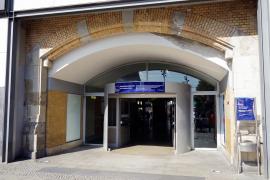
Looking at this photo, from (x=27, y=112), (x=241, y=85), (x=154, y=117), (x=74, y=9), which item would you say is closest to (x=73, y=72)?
(x=27, y=112)

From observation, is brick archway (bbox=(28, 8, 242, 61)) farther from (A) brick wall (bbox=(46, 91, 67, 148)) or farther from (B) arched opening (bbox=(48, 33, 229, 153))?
(A) brick wall (bbox=(46, 91, 67, 148))

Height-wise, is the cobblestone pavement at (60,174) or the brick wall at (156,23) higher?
the brick wall at (156,23)

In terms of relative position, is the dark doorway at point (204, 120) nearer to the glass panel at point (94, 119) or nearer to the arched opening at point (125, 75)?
the arched opening at point (125, 75)

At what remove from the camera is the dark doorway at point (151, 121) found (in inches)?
534

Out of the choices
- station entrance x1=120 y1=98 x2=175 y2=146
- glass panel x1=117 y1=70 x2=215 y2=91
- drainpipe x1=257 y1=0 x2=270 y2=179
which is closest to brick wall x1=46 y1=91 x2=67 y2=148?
station entrance x1=120 y1=98 x2=175 y2=146

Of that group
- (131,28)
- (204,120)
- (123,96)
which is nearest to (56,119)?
(123,96)

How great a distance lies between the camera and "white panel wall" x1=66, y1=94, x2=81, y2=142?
11562 mm

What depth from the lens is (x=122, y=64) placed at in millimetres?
12383

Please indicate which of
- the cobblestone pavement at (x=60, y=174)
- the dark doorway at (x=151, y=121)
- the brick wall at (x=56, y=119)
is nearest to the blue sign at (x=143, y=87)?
the dark doorway at (x=151, y=121)

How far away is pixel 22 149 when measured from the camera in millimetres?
9516

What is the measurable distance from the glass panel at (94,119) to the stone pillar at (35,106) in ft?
10.2

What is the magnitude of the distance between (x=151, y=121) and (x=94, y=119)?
15.6 feet

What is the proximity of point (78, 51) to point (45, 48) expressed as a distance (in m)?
1.10

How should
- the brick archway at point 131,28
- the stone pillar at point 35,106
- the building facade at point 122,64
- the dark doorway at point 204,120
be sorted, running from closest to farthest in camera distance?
the building facade at point 122,64
the brick archway at point 131,28
the stone pillar at point 35,106
the dark doorway at point 204,120
